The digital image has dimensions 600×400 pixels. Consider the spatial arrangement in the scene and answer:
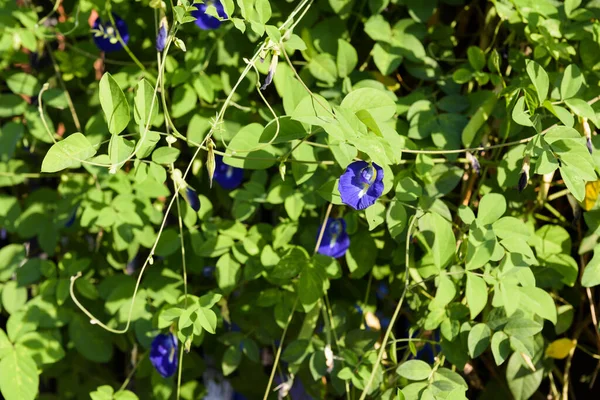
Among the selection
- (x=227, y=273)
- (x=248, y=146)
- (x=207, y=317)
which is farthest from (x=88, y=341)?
(x=248, y=146)

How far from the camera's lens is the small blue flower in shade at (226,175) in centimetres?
152

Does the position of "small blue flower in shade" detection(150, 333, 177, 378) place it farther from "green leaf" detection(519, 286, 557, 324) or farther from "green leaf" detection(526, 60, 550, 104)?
"green leaf" detection(526, 60, 550, 104)

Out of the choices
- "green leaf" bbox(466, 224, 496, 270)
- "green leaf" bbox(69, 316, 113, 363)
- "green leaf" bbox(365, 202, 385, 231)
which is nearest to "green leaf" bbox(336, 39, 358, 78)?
"green leaf" bbox(365, 202, 385, 231)

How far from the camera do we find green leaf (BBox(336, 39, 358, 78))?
4.60ft

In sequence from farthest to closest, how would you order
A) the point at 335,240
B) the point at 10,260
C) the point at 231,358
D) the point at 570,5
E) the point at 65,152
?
1. the point at 10,260
2. the point at 231,358
3. the point at 335,240
4. the point at 570,5
5. the point at 65,152

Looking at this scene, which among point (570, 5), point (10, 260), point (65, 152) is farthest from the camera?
point (10, 260)

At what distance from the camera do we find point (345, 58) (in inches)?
55.5

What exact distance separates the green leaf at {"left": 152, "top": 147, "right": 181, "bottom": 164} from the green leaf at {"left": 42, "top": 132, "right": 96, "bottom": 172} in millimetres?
122

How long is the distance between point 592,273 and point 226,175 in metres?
0.72

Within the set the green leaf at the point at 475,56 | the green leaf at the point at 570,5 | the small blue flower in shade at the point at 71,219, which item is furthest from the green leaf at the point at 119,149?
the green leaf at the point at 570,5

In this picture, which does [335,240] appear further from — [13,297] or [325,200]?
A: [13,297]

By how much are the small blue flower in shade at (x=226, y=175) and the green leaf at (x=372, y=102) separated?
17.7 inches

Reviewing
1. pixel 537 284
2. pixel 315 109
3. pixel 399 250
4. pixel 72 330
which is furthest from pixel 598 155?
pixel 72 330

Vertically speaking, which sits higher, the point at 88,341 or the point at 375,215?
the point at 375,215
